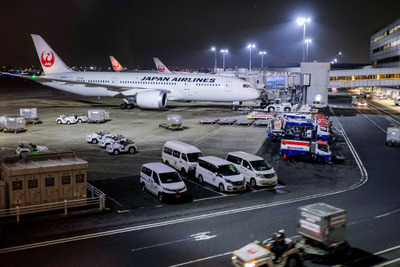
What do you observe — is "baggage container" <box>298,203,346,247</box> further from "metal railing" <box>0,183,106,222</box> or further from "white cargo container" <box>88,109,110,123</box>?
"white cargo container" <box>88,109,110,123</box>

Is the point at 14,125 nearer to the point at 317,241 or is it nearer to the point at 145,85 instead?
the point at 145,85

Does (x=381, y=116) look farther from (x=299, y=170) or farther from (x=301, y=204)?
(x=301, y=204)

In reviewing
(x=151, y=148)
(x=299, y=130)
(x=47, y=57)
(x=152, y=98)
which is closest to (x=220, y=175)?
(x=151, y=148)

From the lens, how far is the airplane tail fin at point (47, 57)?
211ft

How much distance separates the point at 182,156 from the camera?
2667cm

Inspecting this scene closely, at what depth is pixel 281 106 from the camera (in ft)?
201

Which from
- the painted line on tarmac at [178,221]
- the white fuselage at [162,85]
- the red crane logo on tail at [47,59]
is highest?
the red crane logo on tail at [47,59]

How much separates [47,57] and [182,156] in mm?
48939

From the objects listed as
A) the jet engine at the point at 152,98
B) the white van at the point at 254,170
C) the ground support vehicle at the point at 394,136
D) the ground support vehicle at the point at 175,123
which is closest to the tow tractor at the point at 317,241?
the white van at the point at 254,170

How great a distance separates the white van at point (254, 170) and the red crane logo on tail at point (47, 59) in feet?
166

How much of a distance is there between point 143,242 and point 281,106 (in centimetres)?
4833

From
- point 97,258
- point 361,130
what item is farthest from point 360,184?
point 361,130

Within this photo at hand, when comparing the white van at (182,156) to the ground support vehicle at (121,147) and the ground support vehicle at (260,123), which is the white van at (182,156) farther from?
the ground support vehicle at (260,123)

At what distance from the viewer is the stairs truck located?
30359 millimetres
